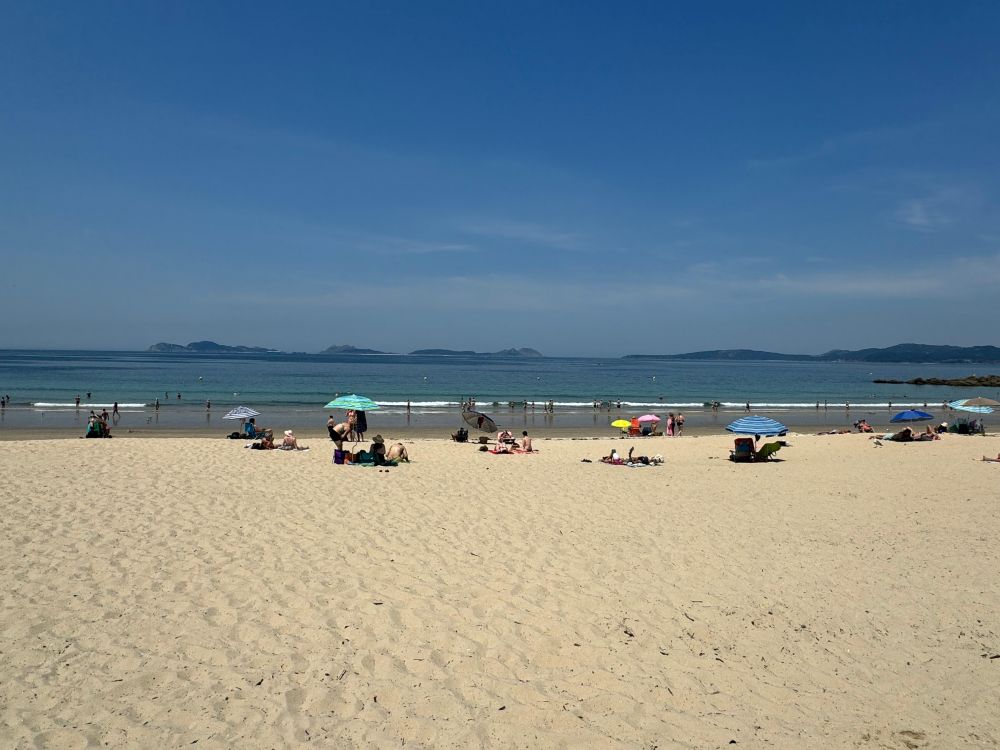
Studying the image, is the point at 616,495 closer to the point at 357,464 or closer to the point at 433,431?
the point at 357,464

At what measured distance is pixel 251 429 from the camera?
20453 mm

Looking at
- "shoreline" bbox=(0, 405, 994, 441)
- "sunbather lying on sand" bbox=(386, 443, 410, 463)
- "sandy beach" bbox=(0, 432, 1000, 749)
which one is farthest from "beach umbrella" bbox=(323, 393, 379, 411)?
"sandy beach" bbox=(0, 432, 1000, 749)

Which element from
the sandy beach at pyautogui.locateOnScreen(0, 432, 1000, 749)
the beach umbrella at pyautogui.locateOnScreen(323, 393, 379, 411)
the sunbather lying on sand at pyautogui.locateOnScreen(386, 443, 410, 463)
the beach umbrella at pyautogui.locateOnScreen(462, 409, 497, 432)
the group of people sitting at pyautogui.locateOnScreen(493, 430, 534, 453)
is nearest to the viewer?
the sandy beach at pyautogui.locateOnScreen(0, 432, 1000, 749)

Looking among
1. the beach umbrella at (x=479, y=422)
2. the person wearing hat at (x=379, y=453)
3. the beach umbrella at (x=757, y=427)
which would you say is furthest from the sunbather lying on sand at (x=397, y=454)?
the beach umbrella at (x=757, y=427)

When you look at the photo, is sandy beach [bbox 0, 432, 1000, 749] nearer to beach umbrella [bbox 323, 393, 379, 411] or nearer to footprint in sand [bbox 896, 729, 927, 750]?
footprint in sand [bbox 896, 729, 927, 750]

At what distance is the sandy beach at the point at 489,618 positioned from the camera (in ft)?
14.5

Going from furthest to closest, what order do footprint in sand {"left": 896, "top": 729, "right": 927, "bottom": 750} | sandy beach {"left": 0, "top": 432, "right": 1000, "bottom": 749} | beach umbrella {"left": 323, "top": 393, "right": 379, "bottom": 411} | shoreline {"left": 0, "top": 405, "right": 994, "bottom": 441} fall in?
shoreline {"left": 0, "top": 405, "right": 994, "bottom": 441}
beach umbrella {"left": 323, "top": 393, "right": 379, "bottom": 411}
sandy beach {"left": 0, "top": 432, "right": 1000, "bottom": 749}
footprint in sand {"left": 896, "top": 729, "right": 927, "bottom": 750}

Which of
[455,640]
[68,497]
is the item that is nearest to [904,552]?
[455,640]

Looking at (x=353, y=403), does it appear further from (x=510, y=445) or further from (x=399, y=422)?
(x=399, y=422)

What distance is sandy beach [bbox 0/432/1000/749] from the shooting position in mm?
4418

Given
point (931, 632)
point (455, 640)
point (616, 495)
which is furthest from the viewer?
point (616, 495)

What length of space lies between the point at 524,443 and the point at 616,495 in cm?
665

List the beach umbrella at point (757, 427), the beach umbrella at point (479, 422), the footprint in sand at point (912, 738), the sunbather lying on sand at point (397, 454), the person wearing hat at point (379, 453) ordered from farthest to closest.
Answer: the beach umbrella at point (479, 422) < the beach umbrella at point (757, 427) < the sunbather lying on sand at point (397, 454) < the person wearing hat at point (379, 453) < the footprint in sand at point (912, 738)

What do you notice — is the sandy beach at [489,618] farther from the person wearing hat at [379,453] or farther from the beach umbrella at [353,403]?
the beach umbrella at [353,403]
